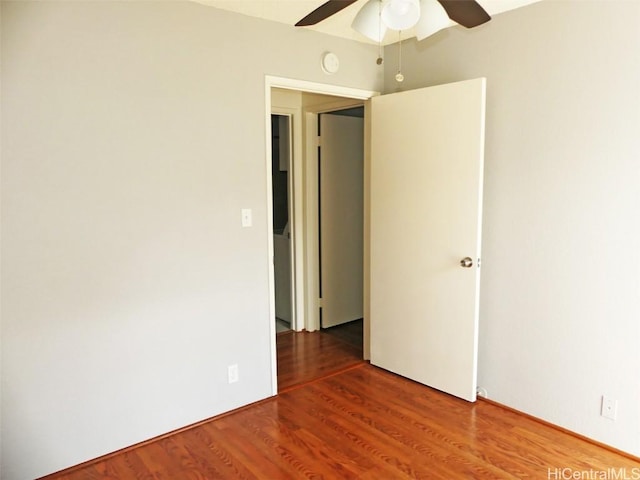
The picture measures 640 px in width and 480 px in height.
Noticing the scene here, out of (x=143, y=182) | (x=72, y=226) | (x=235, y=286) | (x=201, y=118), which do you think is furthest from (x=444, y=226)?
(x=72, y=226)

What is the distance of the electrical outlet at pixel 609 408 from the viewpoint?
7.90 ft

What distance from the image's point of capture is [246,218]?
111 inches

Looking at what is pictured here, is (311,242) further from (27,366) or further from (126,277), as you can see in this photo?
(27,366)

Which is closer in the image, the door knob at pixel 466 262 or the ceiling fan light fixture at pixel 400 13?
the ceiling fan light fixture at pixel 400 13

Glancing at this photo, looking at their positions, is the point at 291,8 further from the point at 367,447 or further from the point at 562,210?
the point at 367,447

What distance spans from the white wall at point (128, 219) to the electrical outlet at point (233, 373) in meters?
0.03

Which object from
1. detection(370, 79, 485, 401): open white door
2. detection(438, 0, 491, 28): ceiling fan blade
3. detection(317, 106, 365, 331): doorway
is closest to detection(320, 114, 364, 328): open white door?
detection(317, 106, 365, 331): doorway

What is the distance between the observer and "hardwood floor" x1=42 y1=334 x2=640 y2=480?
2273 mm

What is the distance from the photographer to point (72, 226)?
2207 millimetres

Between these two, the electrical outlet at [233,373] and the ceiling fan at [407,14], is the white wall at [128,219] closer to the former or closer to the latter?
the electrical outlet at [233,373]

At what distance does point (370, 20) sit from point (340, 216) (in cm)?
263

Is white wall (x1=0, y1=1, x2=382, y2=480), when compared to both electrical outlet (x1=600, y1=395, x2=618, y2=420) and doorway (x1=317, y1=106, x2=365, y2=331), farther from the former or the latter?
electrical outlet (x1=600, y1=395, x2=618, y2=420)

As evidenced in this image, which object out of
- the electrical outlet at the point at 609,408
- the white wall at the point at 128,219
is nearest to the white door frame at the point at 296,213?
the white wall at the point at 128,219

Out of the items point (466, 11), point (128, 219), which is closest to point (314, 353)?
point (128, 219)
